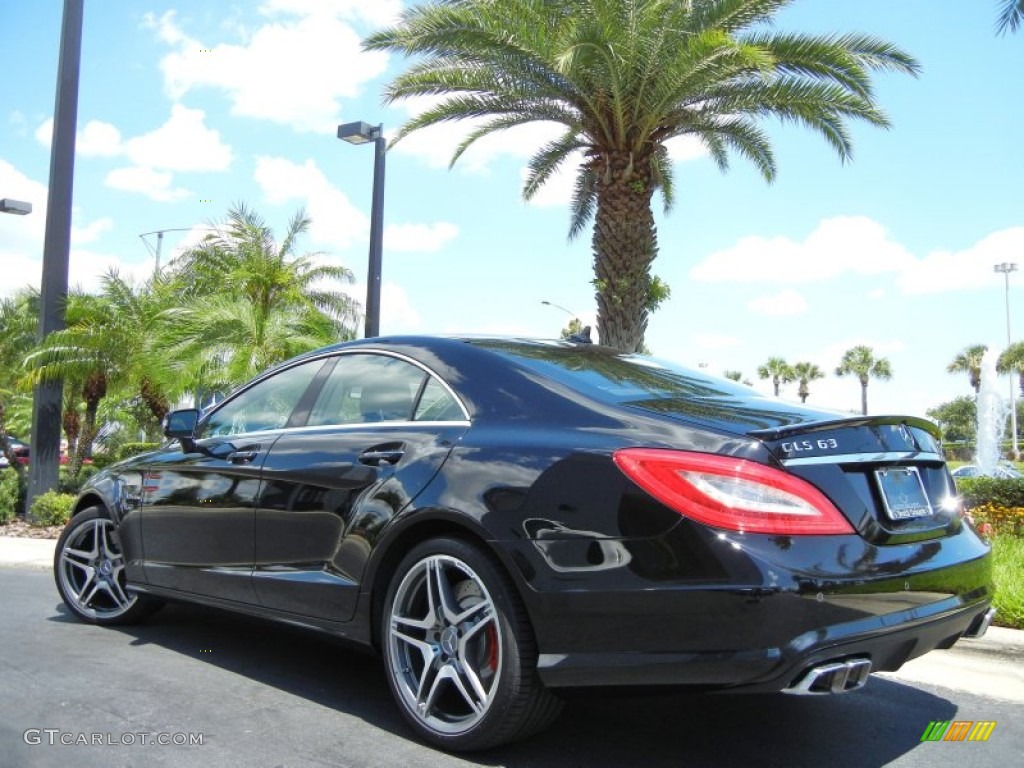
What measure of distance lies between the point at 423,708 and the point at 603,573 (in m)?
0.94

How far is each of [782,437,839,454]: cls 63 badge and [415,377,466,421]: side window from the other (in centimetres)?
120

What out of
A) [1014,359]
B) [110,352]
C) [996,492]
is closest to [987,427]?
[996,492]

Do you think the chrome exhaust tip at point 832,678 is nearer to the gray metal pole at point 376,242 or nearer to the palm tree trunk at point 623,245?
the gray metal pole at point 376,242

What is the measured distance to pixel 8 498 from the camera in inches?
480

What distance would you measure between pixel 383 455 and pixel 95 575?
258cm

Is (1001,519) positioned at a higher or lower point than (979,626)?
lower

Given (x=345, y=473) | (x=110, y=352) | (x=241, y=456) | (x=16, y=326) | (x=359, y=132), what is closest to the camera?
(x=345, y=473)

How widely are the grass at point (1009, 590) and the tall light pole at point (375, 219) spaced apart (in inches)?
290

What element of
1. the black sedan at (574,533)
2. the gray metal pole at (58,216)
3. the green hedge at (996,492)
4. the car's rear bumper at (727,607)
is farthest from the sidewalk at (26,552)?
the green hedge at (996,492)

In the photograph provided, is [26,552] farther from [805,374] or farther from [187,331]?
[805,374]

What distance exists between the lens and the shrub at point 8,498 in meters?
12.1

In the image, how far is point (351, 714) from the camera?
369 cm

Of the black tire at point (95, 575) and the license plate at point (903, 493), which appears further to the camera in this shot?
the black tire at point (95, 575)

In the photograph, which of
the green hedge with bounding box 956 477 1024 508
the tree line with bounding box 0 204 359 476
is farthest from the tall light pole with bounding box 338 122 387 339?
the green hedge with bounding box 956 477 1024 508
